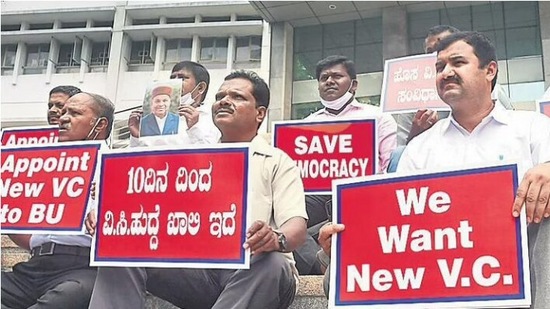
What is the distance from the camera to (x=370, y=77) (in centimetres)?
1393

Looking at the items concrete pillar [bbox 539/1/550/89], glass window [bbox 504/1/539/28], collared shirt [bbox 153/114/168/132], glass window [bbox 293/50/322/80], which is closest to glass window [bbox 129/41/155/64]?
glass window [bbox 293/50/322/80]

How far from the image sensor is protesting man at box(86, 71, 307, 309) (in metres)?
2.29

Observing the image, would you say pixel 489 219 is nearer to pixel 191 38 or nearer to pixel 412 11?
pixel 412 11

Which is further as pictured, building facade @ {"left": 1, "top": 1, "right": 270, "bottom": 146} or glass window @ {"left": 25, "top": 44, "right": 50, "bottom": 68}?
glass window @ {"left": 25, "top": 44, "right": 50, "bottom": 68}

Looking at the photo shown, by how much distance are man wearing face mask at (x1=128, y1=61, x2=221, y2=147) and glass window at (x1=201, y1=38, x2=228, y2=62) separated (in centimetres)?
1812

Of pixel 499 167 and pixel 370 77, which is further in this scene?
pixel 370 77

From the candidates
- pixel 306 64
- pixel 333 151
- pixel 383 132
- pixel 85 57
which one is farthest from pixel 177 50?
pixel 333 151

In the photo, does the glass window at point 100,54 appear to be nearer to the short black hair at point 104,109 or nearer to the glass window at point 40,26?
the glass window at point 40,26

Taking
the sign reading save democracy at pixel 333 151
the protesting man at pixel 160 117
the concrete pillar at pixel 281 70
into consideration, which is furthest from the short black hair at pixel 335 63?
the concrete pillar at pixel 281 70

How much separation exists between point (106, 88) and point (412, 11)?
1182 cm

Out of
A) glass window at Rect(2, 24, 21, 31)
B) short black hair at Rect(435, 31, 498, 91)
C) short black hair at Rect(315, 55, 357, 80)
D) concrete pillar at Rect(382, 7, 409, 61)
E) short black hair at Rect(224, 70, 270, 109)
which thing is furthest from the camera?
glass window at Rect(2, 24, 21, 31)

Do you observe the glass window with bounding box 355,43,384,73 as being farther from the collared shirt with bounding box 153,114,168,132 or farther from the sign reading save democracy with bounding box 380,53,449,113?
the collared shirt with bounding box 153,114,168,132

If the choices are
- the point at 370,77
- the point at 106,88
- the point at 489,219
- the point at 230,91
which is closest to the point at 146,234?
the point at 230,91

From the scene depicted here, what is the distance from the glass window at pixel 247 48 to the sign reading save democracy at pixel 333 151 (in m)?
18.6
